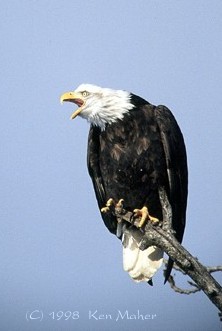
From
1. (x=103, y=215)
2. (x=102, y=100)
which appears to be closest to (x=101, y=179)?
(x=103, y=215)

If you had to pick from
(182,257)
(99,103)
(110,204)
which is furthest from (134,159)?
(182,257)

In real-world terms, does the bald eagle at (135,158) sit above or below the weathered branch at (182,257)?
above

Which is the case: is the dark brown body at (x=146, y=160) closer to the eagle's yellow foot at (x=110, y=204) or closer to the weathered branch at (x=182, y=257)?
the eagle's yellow foot at (x=110, y=204)

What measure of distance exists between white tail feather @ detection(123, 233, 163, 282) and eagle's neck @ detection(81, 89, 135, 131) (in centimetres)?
104

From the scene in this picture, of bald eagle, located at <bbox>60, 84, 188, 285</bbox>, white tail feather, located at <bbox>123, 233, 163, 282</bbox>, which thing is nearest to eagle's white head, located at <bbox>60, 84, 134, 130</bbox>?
bald eagle, located at <bbox>60, 84, 188, 285</bbox>

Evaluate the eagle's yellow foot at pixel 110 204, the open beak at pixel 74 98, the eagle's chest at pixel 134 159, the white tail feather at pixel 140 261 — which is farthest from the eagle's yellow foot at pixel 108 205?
the open beak at pixel 74 98

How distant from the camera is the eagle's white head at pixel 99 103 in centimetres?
551

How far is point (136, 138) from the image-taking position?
529 centimetres

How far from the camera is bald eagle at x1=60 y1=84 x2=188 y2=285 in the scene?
5254mm

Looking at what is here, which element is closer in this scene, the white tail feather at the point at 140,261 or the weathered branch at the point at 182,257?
the weathered branch at the point at 182,257

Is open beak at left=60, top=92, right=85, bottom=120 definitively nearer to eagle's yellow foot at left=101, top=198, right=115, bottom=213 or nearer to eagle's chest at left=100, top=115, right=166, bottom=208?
eagle's chest at left=100, top=115, right=166, bottom=208

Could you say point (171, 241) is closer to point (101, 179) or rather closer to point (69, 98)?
point (101, 179)

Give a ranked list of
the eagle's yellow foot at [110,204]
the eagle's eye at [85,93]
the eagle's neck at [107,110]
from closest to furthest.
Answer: the eagle's yellow foot at [110,204], the eagle's neck at [107,110], the eagle's eye at [85,93]

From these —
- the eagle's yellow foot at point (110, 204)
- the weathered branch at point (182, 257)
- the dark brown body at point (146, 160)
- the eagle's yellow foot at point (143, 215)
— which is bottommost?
the weathered branch at point (182, 257)
